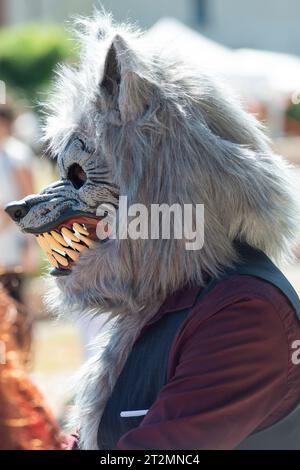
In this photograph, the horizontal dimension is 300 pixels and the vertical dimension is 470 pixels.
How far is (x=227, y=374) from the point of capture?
1736mm

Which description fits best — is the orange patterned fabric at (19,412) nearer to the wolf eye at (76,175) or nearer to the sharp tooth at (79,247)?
the sharp tooth at (79,247)

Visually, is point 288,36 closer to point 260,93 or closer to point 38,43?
point 38,43

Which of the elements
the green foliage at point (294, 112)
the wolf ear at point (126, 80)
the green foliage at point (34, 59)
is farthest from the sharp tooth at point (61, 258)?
the green foliage at point (34, 59)

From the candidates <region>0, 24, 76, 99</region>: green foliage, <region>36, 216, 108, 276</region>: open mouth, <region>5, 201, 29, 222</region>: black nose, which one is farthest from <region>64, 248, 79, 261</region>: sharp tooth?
<region>0, 24, 76, 99</region>: green foliage

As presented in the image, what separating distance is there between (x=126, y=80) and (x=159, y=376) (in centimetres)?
61

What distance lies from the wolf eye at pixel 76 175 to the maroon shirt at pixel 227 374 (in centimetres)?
42

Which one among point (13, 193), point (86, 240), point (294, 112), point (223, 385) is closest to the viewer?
point (223, 385)

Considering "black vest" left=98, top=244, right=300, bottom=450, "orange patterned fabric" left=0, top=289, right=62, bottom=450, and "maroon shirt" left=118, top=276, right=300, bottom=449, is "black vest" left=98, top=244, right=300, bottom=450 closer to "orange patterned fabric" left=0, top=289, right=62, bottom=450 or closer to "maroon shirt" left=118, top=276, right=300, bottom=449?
"maroon shirt" left=118, top=276, right=300, bottom=449

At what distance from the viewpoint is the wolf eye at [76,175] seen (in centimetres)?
205

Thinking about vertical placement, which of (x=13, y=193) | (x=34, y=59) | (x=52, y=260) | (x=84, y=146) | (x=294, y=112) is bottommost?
(x=294, y=112)

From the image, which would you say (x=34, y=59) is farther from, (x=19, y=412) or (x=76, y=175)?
(x=19, y=412)

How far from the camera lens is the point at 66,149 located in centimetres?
206

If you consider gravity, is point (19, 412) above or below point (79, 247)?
below

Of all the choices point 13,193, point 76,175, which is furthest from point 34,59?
point 76,175
